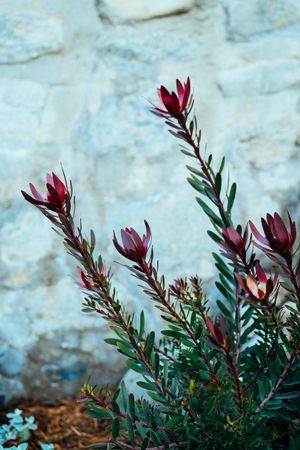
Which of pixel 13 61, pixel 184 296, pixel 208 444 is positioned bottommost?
pixel 208 444

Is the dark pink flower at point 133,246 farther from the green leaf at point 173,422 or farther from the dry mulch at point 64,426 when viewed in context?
the dry mulch at point 64,426

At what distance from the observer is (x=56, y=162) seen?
2.06 metres

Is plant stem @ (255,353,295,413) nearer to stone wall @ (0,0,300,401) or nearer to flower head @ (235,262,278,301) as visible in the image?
flower head @ (235,262,278,301)

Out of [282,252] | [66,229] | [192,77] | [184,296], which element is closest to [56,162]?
[192,77]

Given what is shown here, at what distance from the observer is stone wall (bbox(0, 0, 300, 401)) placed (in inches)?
79.4

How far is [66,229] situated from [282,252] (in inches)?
11.7

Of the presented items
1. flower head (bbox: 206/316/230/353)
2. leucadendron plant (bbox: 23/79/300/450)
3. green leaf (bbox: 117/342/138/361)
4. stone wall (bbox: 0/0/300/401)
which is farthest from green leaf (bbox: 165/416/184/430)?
stone wall (bbox: 0/0/300/401)

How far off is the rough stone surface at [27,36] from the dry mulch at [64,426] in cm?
106

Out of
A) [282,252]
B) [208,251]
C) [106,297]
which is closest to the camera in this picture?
[282,252]

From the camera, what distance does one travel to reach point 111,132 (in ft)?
6.71

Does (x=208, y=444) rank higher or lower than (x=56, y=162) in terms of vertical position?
lower

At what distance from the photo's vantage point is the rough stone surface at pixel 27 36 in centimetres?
208

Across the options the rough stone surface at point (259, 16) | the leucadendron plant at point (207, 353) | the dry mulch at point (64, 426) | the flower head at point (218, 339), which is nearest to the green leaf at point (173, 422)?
the leucadendron plant at point (207, 353)

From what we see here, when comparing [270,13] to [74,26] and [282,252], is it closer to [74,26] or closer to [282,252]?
[74,26]
